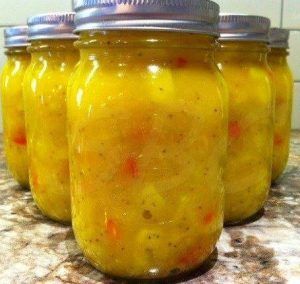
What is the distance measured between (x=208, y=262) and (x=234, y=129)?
0.58 ft

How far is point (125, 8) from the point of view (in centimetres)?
42

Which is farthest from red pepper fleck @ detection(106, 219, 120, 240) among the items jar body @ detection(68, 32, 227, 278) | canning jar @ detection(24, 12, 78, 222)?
canning jar @ detection(24, 12, 78, 222)

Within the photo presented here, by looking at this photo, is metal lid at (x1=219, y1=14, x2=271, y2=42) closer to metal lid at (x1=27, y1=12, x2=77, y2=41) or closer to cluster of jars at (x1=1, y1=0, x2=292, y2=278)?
cluster of jars at (x1=1, y1=0, x2=292, y2=278)

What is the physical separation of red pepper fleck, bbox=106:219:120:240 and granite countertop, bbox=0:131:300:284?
53 mm

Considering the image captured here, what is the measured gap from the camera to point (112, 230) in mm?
470

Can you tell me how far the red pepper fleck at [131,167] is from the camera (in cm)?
45

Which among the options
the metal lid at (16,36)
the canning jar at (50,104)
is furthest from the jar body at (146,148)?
the metal lid at (16,36)

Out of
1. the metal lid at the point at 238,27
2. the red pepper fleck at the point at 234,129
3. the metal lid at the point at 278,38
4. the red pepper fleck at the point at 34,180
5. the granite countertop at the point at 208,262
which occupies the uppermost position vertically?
the metal lid at the point at 238,27

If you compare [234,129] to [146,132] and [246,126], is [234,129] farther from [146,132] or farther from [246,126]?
[146,132]

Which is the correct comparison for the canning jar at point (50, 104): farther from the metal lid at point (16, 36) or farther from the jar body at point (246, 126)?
the jar body at point (246, 126)

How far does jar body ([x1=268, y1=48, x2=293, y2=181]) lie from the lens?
773 mm

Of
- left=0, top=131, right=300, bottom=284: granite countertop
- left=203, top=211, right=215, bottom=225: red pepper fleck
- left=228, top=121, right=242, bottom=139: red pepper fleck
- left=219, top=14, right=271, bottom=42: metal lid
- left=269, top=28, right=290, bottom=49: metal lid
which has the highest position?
left=219, top=14, right=271, bottom=42: metal lid

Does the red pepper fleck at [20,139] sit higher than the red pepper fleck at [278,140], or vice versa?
the red pepper fleck at [20,139]

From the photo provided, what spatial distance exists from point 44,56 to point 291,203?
1.42 ft
